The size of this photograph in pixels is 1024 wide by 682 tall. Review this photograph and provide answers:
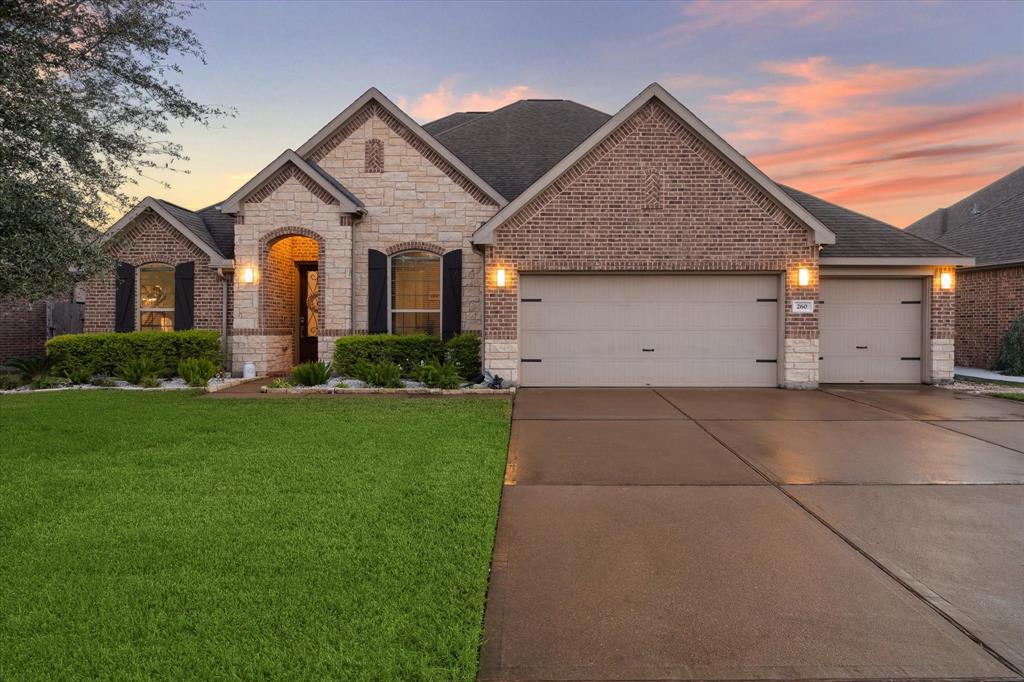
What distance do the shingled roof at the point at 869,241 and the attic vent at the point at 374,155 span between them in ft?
34.2

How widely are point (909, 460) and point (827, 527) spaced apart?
261 cm

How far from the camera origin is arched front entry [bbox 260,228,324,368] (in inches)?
491

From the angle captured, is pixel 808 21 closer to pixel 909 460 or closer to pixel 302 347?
pixel 909 460

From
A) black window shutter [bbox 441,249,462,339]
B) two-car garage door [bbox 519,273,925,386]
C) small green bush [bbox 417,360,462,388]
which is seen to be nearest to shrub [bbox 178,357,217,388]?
small green bush [bbox 417,360,462,388]

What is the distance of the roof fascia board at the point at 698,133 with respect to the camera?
35.3 feet

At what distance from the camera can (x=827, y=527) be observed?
374 cm

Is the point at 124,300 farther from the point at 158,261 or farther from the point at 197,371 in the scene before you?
the point at 197,371

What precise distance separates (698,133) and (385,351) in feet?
27.1

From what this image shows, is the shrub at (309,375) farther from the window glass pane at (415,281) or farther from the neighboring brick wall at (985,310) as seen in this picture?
the neighboring brick wall at (985,310)

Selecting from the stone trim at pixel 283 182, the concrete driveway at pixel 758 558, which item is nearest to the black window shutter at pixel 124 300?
the stone trim at pixel 283 182

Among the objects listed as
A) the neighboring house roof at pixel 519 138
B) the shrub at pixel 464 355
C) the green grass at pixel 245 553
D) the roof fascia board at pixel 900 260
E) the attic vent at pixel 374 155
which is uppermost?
the neighboring house roof at pixel 519 138

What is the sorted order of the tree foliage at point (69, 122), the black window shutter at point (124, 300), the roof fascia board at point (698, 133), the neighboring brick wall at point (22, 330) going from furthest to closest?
the neighboring brick wall at point (22, 330) < the black window shutter at point (124, 300) < the roof fascia board at point (698, 133) < the tree foliage at point (69, 122)

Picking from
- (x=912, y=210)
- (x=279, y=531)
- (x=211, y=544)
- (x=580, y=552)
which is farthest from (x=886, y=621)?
(x=912, y=210)

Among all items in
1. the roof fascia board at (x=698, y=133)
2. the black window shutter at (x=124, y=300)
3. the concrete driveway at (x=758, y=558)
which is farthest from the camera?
the black window shutter at (x=124, y=300)
